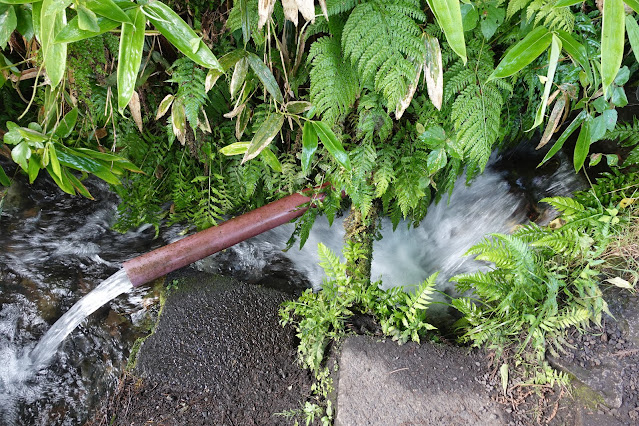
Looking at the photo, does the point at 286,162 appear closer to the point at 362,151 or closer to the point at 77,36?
the point at 362,151

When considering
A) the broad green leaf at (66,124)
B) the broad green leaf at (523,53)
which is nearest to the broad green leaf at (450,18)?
the broad green leaf at (523,53)

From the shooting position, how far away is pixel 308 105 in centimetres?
186

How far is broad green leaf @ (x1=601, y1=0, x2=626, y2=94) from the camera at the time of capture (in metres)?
1.17

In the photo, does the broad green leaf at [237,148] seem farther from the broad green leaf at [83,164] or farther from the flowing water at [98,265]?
the flowing water at [98,265]

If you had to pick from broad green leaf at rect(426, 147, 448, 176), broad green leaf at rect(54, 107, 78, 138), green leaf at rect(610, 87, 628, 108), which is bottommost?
broad green leaf at rect(426, 147, 448, 176)

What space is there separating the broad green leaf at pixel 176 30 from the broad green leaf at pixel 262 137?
1.43ft

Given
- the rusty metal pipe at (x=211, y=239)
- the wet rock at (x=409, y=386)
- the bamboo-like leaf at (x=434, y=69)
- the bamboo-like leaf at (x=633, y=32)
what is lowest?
the wet rock at (x=409, y=386)

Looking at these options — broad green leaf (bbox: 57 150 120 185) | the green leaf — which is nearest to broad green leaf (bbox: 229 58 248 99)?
broad green leaf (bbox: 57 150 120 185)

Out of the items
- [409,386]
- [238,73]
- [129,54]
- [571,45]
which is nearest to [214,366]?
[409,386]

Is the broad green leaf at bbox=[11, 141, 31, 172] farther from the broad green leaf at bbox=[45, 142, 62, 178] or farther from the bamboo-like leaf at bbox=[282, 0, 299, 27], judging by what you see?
the bamboo-like leaf at bbox=[282, 0, 299, 27]

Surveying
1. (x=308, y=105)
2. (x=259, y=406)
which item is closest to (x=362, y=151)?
(x=308, y=105)

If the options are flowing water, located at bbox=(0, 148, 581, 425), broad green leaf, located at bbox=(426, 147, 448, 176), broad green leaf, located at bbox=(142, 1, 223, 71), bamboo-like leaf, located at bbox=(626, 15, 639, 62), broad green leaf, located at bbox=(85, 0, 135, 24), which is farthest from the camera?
flowing water, located at bbox=(0, 148, 581, 425)

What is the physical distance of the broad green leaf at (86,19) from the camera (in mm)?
1128

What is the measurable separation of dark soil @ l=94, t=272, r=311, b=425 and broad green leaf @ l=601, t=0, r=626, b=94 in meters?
1.95
